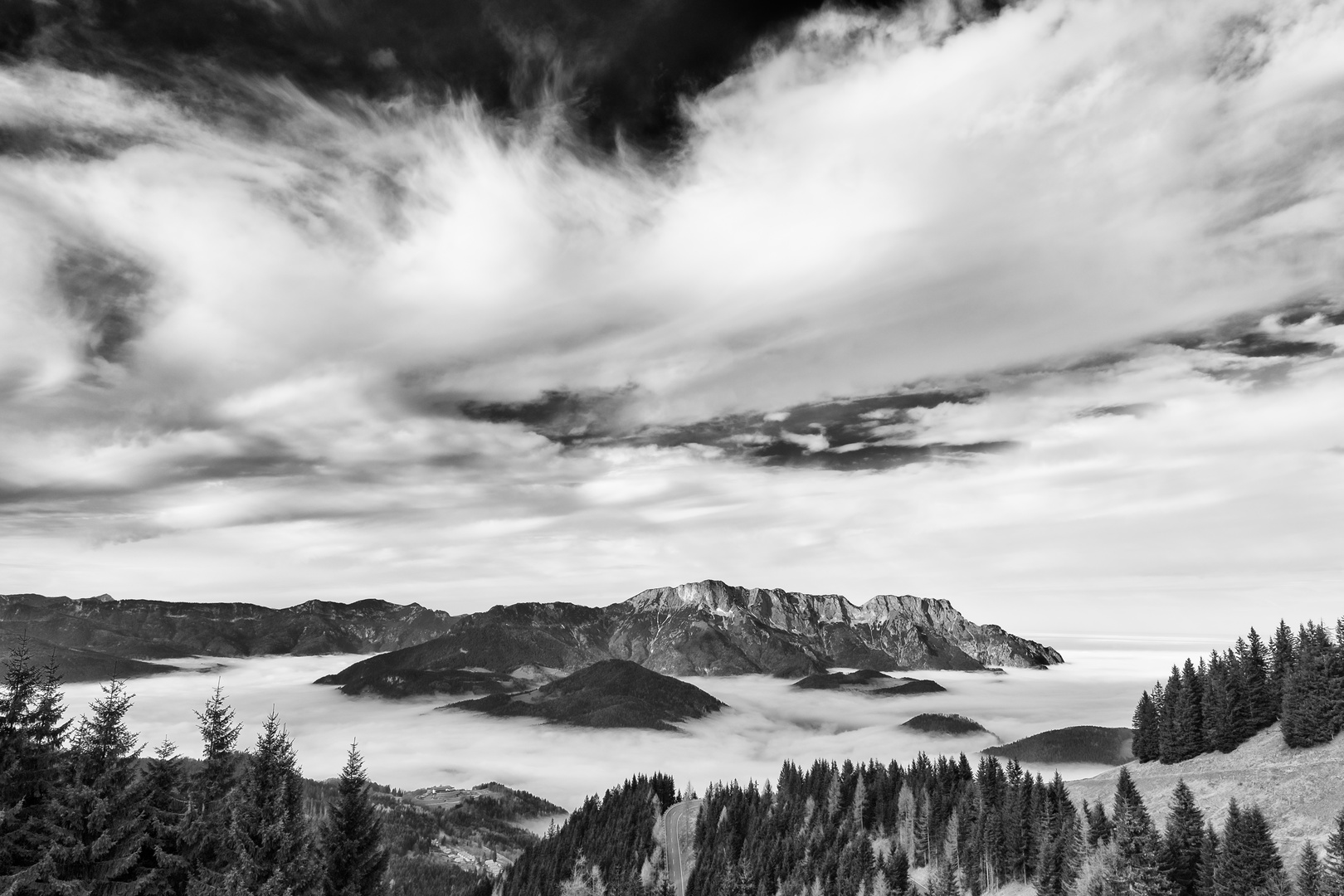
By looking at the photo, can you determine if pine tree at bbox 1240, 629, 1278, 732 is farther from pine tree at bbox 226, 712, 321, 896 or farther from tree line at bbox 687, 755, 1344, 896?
pine tree at bbox 226, 712, 321, 896

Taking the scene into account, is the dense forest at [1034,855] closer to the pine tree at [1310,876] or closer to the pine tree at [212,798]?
the pine tree at [1310,876]

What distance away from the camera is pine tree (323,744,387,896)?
38.2m

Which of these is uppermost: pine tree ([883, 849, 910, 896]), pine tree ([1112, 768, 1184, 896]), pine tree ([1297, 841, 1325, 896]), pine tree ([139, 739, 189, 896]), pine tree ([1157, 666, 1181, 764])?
pine tree ([139, 739, 189, 896])

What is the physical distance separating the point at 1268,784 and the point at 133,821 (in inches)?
5648

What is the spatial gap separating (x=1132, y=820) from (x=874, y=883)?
77.1 metres

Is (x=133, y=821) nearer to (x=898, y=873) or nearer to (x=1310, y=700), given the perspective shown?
(x=898, y=873)

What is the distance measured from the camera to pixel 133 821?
109 ft

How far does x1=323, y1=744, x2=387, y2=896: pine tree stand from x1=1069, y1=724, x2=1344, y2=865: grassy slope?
111 metres

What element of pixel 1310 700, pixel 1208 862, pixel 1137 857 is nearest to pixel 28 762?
pixel 1137 857

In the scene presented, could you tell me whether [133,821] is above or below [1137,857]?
above

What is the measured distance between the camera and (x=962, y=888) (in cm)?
14975

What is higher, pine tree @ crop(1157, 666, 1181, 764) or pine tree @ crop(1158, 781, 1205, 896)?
pine tree @ crop(1157, 666, 1181, 764)

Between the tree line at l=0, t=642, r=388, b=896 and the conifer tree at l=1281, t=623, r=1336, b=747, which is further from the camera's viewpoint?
the conifer tree at l=1281, t=623, r=1336, b=747

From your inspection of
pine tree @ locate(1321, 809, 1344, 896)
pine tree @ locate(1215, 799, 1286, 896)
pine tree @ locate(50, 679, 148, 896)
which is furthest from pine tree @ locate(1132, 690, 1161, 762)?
pine tree @ locate(50, 679, 148, 896)
